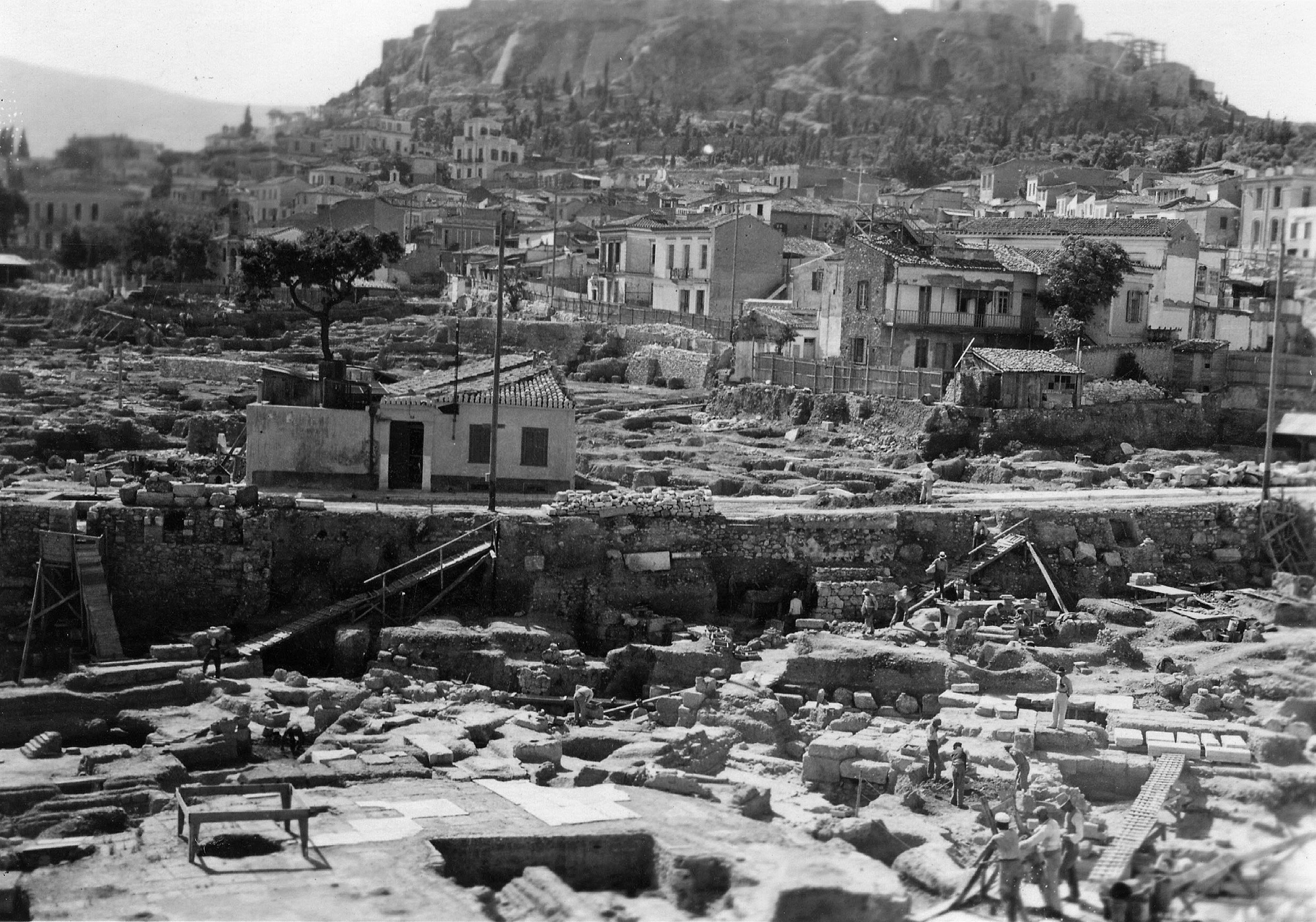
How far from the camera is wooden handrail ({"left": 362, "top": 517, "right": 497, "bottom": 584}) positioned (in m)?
28.5

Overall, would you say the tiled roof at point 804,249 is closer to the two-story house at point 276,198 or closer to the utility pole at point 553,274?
the utility pole at point 553,274

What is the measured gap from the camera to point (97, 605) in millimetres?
26797

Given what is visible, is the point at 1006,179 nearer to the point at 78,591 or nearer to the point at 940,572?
the point at 940,572

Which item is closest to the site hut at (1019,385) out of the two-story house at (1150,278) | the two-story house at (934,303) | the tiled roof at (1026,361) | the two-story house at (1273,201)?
the tiled roof at (1026,361)

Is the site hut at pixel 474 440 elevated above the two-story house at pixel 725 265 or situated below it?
below

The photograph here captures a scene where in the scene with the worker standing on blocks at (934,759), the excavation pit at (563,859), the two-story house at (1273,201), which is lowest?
the excavation pit at (563,859)

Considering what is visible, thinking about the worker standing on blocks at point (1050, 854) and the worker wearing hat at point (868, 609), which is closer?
the worker standing on blocks at point (1050, 854)

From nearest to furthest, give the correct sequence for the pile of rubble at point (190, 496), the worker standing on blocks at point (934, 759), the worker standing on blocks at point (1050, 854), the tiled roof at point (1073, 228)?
the worker standing on blocks at point (1050, 854)
the worker standing on blocks at point (934, 759)
the pile of rubble at point (190, 496)
the tiled roof at point (1073, 228)

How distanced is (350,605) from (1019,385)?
68.8 ft

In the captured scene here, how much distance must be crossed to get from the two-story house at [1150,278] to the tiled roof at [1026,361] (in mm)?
6096

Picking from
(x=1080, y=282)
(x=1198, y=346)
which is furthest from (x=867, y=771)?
(x=1080, y=282)

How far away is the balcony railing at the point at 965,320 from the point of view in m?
47.6

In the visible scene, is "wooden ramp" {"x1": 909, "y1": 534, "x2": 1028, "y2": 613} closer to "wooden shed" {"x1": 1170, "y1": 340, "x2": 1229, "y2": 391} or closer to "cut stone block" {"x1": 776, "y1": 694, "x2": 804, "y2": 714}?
"cut stone block" {"x1": 776, "y1": 694, "x2": 804, "y2": 714}

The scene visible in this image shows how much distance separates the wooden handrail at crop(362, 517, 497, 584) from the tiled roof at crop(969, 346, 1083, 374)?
1774 centimetres
